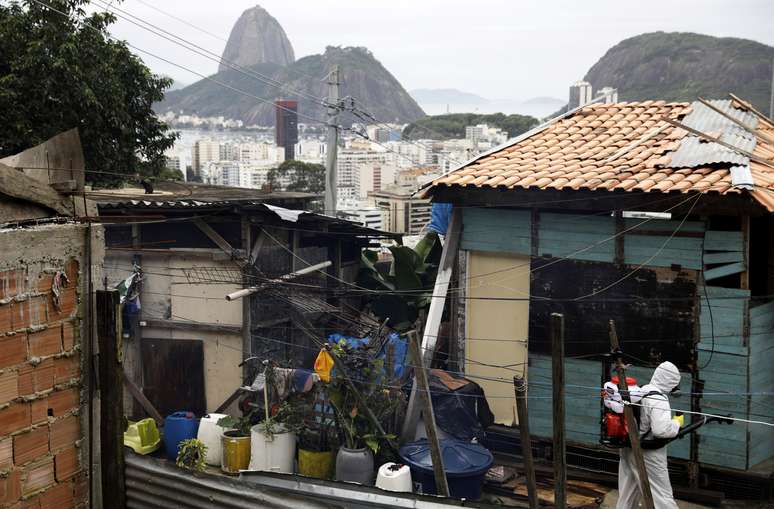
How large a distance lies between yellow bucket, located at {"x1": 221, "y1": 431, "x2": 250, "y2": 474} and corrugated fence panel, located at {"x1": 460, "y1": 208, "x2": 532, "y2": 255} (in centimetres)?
425

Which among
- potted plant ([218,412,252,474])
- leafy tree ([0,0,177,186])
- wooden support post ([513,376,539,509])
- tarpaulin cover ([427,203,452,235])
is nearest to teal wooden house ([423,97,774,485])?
wooden support post ([513,376,539,509])

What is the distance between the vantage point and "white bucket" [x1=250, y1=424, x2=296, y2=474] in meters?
10.8

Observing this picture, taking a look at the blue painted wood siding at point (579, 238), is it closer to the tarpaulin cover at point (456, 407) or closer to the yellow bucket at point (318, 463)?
the tarpaulin cover at point (456, 407)

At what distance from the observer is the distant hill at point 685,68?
287 ft

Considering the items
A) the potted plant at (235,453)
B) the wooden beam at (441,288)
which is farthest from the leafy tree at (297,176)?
the potted plant at (235,453)

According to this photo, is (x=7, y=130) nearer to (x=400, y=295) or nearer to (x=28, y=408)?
(x=400, y=295)

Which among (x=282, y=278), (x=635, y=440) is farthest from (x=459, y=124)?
(x=635, y=440)

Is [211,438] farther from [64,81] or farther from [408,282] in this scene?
[64,81]

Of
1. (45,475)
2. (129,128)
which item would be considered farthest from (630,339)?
(129,128)

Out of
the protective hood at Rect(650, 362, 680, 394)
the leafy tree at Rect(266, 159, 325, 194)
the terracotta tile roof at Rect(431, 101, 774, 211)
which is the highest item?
the leafy tree at Rect(266, 159, 325, 194)

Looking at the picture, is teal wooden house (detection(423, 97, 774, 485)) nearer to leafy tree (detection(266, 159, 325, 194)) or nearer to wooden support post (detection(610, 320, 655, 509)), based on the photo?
wooden support post (detection(610, 320, 655, 509))

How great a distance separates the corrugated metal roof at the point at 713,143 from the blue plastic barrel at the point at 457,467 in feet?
14.7

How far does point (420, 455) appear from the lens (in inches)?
393

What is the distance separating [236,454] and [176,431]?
1.26m
